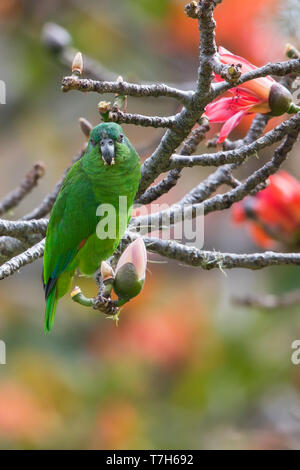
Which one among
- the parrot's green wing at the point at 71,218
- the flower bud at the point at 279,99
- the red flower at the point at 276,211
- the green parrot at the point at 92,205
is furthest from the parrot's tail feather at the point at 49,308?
the flower bud at the point at 279,99

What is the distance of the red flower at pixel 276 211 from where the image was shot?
3.76 metres

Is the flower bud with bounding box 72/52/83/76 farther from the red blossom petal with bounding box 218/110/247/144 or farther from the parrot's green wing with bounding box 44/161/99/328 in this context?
the parrot's green wing with bounding box 44/161/99/328

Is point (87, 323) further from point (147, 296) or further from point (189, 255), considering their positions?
point (189, 255)

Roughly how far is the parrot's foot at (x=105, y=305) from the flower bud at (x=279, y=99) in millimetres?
836

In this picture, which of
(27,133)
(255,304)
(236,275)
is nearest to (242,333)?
(236,275)

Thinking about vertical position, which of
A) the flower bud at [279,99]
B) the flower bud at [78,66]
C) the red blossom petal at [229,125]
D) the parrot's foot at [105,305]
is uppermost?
the flower bud at [279,99]

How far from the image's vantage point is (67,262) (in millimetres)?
3234

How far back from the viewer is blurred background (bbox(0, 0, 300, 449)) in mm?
5828

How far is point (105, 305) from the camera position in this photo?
203cm

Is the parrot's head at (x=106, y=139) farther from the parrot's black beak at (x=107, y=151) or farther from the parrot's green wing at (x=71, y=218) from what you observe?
the parrot's green wing at (x=71, y=218)

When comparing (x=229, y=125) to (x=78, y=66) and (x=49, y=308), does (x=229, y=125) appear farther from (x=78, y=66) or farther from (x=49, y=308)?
(x=49, y=308)

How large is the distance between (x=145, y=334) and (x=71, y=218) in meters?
3.33

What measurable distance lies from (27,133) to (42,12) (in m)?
1.22

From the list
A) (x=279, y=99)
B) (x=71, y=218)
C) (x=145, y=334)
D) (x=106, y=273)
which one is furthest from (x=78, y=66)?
(x=145, y=334)
